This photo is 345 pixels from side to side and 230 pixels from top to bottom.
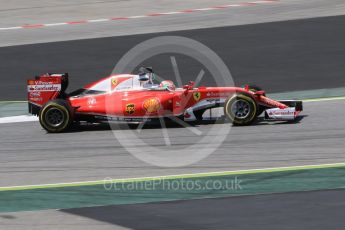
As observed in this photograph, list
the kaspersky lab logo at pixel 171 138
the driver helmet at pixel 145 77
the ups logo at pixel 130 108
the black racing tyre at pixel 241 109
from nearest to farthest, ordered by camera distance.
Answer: the kaspersky lab logo at pixel 171 138 < the black racing tyre at pixel 241 109 < the ups logo at pixel 130 108 < the driver helmet at pixel 145 77

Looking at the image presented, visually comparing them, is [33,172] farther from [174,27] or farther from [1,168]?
[174,27]

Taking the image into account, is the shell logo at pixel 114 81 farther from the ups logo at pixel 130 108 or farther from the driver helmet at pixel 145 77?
the ups logo at pixel 130 108

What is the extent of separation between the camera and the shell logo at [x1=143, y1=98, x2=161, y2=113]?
1878 centimetres

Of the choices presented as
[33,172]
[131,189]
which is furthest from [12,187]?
[131,189]

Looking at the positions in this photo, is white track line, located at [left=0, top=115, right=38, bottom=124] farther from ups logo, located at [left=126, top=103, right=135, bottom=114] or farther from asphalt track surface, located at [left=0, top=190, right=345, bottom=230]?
asphalt track surface, located at [left=0, top=190, right=345, bottom=230]

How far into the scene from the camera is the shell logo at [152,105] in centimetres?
1878

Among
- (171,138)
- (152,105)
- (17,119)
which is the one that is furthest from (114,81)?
(17,119)

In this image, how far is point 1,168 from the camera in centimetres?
1656

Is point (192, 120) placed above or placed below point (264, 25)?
below

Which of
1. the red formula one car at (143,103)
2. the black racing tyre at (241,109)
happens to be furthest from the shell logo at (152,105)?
the black racing tyre at (241,109)

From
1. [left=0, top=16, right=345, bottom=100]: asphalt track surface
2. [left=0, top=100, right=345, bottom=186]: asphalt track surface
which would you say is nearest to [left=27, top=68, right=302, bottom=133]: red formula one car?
[left=0, top=100, right=345, bottom=186]: asphalt track surface

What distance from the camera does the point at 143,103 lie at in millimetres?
18859

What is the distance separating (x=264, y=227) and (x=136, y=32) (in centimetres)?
1823

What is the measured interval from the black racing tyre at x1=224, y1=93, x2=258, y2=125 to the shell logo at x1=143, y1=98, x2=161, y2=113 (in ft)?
4.51
